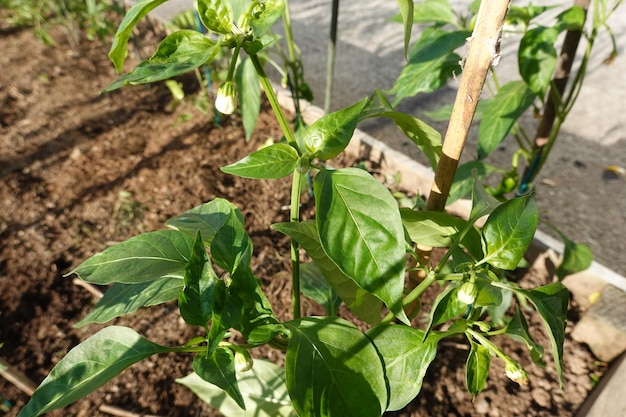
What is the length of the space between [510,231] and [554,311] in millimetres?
111

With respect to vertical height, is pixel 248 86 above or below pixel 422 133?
below

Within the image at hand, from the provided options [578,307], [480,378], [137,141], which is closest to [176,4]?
[137,141]

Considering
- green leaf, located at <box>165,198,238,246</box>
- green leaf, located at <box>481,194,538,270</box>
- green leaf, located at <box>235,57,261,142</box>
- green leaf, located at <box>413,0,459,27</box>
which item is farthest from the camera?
green leaf, located at <box>235,57,261,142</box>

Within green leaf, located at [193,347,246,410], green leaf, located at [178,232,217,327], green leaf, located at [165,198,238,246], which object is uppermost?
green leaf, located at [178,232,217,327]

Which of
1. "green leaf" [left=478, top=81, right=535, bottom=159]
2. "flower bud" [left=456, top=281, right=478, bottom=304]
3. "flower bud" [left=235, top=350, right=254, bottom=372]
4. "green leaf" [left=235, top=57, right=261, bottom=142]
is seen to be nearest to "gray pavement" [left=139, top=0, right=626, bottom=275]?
"green leaf" [left=478, top=81, right=535, bottom=159]

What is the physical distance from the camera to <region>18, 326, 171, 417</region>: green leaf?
55 centimetres

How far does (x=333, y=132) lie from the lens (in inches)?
21.0

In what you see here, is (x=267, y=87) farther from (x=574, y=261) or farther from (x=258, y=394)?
(x=574, y=261)

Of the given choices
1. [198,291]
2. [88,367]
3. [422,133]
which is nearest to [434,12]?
[422,133]

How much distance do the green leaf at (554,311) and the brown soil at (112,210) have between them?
65 cm

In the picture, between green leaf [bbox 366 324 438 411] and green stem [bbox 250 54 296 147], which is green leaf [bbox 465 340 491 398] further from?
green stem [bbox 250 54 296 147]

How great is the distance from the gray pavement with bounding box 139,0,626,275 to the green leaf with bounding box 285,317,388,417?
137cm

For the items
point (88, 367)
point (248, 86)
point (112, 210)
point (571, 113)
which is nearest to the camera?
point (88, 367)

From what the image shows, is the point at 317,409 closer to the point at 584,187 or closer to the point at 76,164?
the point at 76,164
